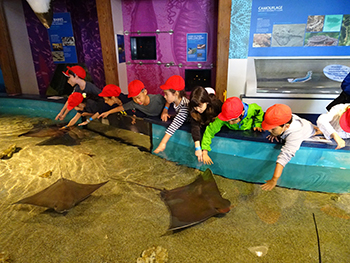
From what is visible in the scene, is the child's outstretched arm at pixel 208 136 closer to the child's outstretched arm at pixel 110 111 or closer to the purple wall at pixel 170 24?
the child's outstretched arm at pixel 110 111

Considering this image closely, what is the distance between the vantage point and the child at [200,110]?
273 cm

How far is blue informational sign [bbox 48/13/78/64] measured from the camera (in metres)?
6.20

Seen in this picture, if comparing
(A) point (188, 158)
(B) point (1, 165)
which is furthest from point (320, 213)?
(B) point (1, 165)

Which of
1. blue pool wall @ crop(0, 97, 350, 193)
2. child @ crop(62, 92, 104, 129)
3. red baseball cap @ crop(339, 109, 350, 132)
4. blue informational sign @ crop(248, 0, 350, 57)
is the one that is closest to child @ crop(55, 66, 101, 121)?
child @ crop(62, 92, 104, 129)

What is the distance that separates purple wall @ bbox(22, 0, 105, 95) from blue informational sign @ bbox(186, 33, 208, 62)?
2410 millimetres

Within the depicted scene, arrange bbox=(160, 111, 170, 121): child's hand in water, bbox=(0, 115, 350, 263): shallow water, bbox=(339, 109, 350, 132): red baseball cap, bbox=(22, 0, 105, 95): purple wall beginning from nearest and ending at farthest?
bbox=(0, 115, 350, 263): shallow water < bbox=(339, 109, 350, 132): red baseball cap < bbox=(160, 111, 170, 121): child's hand in water < bbox=(22, 0, 105, 95): purple wall

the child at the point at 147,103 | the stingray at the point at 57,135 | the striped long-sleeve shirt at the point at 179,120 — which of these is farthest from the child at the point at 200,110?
the stingray at the point at 57,135

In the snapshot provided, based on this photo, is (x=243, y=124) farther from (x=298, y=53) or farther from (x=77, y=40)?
(x=77, y=40)

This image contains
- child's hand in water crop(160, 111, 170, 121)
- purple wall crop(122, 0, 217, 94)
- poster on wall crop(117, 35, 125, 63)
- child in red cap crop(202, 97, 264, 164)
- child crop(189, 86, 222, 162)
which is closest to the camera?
child crop(189, 86, 222, 162)

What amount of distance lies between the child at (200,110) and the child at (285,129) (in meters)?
0.72

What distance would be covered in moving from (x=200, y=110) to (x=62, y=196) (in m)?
1.87

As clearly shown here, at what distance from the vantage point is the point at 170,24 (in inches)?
223

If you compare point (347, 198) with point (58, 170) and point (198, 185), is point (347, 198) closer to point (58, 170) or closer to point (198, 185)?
point (198, 185)

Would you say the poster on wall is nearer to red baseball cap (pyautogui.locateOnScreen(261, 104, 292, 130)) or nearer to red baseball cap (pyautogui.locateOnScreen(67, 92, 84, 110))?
red baseball cap (pyautogui.locateOnScreen(67, 92, 84, 110))
